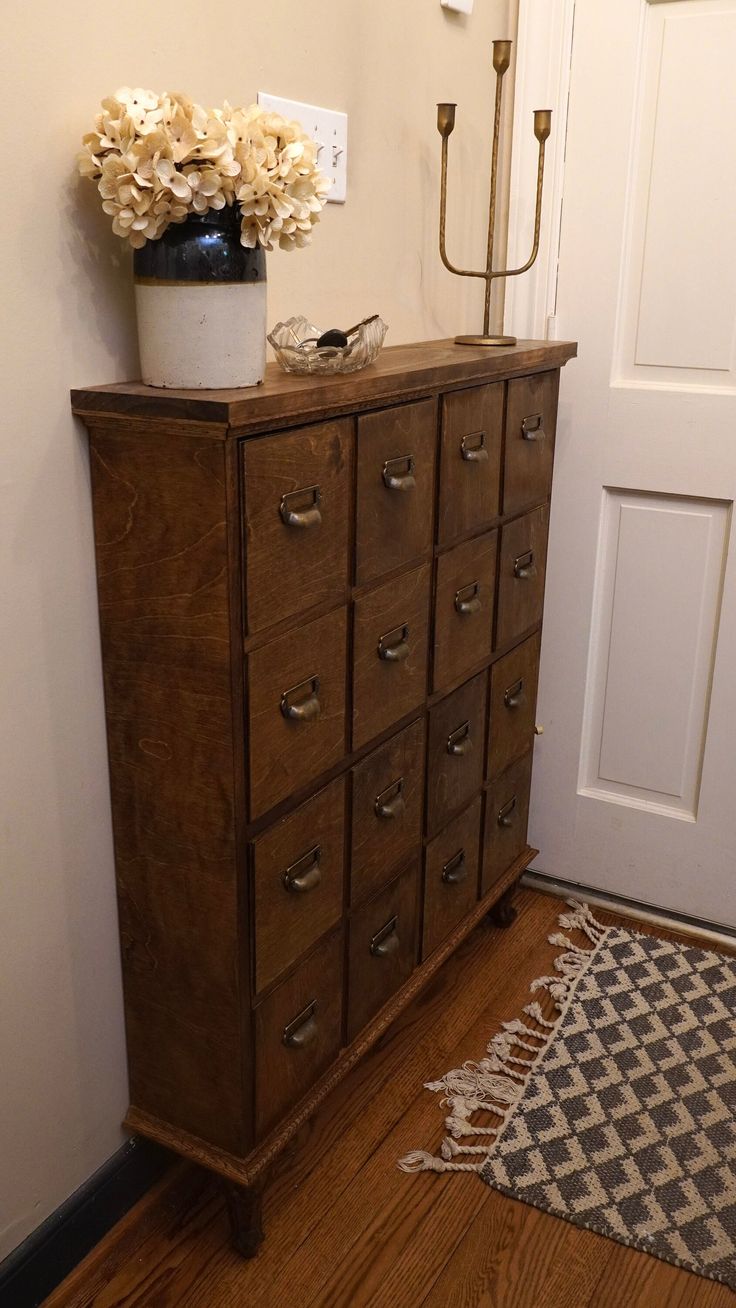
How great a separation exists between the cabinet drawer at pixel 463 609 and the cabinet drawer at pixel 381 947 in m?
0.32

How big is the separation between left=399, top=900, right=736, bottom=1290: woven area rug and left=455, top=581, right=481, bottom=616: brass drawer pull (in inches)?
27.7

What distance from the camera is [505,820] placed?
2018mm

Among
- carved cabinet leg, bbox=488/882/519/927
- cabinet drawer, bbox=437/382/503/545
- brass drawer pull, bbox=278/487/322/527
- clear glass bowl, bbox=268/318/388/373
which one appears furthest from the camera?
carved cabinet leg, bbox=488/882/519/927

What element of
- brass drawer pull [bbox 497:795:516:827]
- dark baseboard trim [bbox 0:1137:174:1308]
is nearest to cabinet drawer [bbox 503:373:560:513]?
brass drawer pull [bbox 497:795:516:827]

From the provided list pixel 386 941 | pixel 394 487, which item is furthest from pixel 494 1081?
pixel 394 487

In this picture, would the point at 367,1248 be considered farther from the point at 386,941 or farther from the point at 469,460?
→ the point at 469,460

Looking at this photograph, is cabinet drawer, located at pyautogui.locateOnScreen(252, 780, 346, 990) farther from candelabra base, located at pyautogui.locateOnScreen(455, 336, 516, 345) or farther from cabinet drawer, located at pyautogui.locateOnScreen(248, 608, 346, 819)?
candelabra base, located at pyautogui.locateOnScreen(455, 336, 516, 345)

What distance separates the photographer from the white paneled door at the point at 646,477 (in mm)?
1848

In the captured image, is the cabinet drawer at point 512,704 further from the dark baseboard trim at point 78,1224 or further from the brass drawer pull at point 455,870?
the dark baseboard trim at point 78,1224

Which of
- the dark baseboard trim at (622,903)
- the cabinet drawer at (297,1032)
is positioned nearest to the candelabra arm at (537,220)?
the cabinet drawer at (297,1032)

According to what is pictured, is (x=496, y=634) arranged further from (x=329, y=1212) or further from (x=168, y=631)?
(x=329, y=1212)

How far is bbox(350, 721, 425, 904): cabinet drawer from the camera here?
1496 mm

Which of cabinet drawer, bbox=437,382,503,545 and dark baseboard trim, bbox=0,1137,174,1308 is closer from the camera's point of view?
dark baseboard trim, bbox=0,1137,174,1308

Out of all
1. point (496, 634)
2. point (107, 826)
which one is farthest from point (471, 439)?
point (107, 826)
